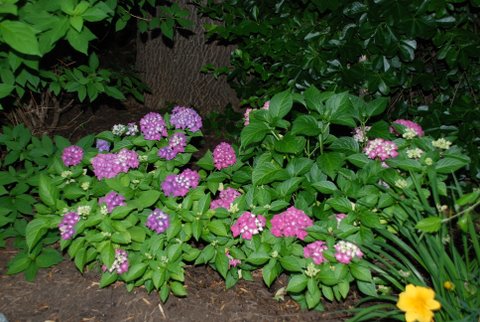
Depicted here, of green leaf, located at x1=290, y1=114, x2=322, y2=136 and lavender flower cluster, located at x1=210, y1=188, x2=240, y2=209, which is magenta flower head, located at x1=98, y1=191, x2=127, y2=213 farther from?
green leaf, located at x1=290, y1=114, x2=322, y2=136

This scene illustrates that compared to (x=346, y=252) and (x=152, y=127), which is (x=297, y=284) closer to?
(x=346, y=252)

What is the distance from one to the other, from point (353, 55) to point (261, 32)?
687mm

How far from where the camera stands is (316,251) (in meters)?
2.41

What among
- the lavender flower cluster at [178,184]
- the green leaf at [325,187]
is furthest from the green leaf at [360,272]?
the lavender flower cluster at [178,184]

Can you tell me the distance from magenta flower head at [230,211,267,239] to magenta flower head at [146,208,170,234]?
1.04 ft

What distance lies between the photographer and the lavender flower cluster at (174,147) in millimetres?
2816

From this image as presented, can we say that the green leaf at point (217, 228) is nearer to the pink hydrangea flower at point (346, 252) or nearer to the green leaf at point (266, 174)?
the green leaf at point (266, 174)

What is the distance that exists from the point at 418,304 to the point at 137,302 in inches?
54.1

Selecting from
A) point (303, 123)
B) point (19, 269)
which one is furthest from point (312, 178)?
point (19, 269)

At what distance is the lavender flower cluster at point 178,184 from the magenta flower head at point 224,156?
0.72 feet

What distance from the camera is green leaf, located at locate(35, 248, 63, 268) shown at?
2.83 metres

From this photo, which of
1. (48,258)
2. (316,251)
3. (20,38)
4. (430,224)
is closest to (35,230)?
(48,258)

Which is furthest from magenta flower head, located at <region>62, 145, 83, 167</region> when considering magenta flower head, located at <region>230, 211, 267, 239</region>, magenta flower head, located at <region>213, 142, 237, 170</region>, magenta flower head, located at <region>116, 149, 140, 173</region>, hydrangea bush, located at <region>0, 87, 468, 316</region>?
magenta flower head, located at <region>230, 211, 267, 239</region>

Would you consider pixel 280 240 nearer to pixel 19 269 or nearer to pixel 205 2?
pixel 19 269
